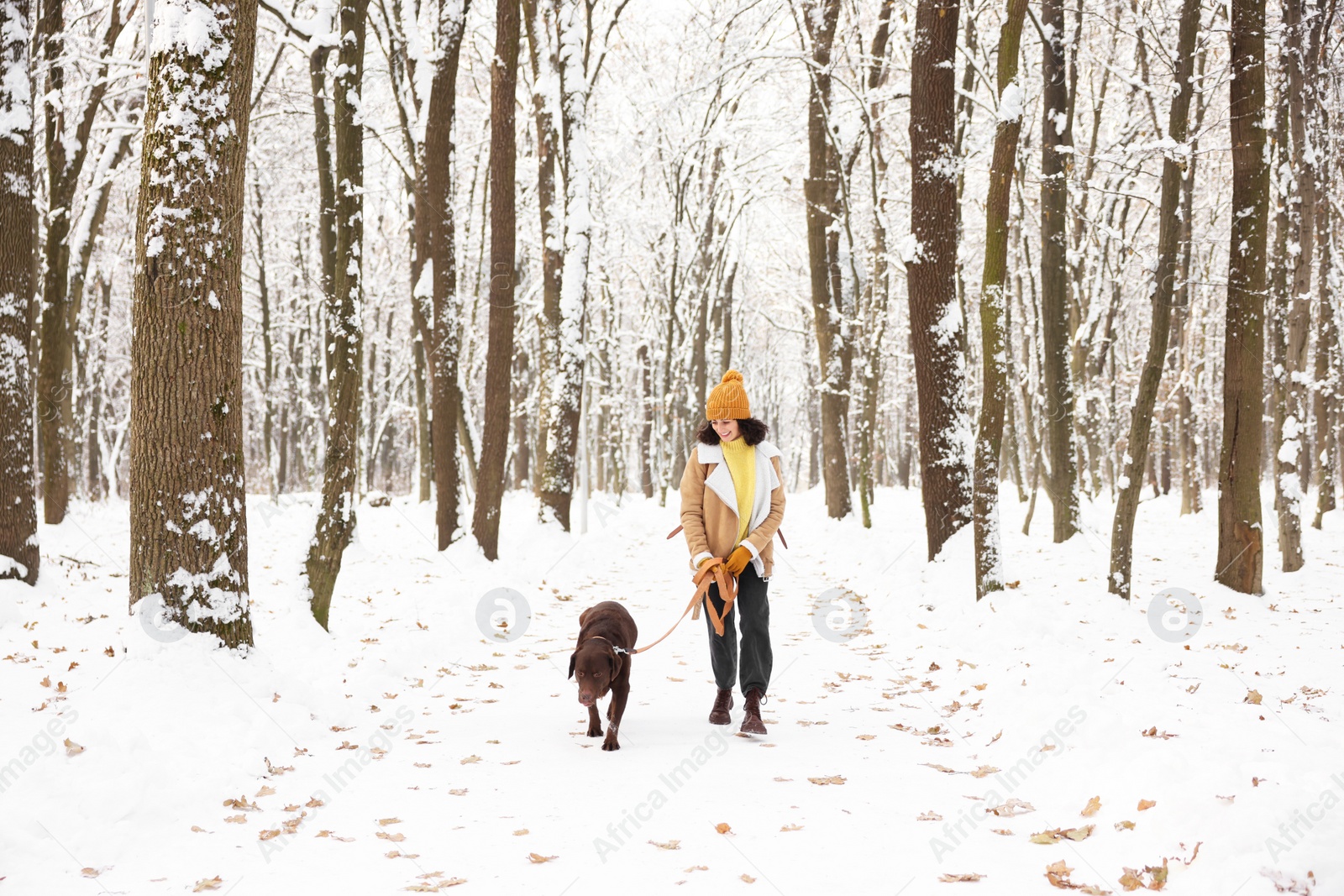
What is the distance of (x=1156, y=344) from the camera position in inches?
353

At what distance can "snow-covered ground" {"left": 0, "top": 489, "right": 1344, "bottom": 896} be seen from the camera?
3.60 metres

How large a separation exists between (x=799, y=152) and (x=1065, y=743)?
73.7 ft

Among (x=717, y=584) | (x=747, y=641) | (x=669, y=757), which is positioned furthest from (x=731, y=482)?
(x=669, y=757)

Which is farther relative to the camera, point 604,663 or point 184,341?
point 184,341

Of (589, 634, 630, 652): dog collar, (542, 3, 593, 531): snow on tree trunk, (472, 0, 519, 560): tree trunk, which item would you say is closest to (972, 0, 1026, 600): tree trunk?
(589, 634, 630, 652): dog collar

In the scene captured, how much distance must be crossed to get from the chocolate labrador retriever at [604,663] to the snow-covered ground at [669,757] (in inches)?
8.9

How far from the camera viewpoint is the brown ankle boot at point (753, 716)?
18.0 ft

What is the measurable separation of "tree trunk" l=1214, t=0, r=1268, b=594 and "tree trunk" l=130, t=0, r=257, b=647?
9.71 metres

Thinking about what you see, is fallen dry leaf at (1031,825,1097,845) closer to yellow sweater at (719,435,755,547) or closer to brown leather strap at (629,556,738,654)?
brown leather strap at (629,556,738,654)

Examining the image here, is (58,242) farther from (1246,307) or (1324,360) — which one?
(1324,360)

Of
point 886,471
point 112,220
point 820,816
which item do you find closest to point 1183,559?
point 820,816

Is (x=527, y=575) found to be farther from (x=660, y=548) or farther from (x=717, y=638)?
(x=717, y=638)

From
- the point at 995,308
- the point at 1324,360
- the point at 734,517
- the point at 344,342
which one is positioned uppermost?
the point at 1324,360

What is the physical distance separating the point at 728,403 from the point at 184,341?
11.0 feet
